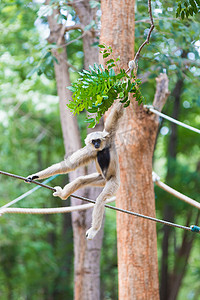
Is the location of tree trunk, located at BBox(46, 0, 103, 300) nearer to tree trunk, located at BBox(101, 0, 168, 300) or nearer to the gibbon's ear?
tree trunk, located at BBox(101, 0, 168, 300)

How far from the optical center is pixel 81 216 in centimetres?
593

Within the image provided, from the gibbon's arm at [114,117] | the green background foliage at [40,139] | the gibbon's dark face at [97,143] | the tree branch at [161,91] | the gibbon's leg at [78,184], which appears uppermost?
the green background foliage at [40,139]

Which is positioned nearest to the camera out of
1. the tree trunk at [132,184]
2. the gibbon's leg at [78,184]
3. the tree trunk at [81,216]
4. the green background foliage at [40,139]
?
the gibbon's leg at [78,184]

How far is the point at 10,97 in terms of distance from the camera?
916cm

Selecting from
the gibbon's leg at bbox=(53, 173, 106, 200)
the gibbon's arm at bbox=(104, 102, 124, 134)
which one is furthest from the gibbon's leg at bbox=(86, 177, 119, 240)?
the gibbon's arm at bbox=(104, 102, 124, 134)

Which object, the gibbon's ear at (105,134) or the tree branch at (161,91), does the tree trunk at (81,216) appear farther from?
the gibbon's ear at (105,134)

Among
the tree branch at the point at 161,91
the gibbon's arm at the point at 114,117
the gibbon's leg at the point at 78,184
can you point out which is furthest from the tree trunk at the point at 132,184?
the gibbon's arm at the point at 114,117

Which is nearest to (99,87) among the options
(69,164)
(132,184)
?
(69,164)

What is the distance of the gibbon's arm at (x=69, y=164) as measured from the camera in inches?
117

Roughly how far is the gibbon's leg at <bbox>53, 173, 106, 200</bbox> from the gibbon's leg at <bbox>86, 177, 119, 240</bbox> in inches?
6.7

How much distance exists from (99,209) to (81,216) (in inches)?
119

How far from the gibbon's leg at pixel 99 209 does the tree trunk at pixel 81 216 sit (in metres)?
2.81

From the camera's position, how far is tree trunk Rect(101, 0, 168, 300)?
4.24 meters

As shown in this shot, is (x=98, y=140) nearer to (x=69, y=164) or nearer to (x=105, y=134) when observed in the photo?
(x=105, y=134)
